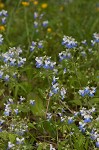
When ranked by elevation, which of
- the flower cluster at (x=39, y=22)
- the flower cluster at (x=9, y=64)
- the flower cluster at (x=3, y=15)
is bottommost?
the flower cluster at (x=9, y=64)

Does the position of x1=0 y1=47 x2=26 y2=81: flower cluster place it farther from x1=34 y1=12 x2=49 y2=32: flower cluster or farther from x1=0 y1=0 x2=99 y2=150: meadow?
x1=34 y1=12 x2=49 y2=32: flower cluster

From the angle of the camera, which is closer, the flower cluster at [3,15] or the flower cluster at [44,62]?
the flower cluster at [44,62]

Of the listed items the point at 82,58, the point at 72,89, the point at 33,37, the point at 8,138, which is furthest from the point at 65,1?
the point at 8,138

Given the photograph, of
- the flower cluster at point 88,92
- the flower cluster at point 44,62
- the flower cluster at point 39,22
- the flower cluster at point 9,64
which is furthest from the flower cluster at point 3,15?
the flower cluster at point 88,92

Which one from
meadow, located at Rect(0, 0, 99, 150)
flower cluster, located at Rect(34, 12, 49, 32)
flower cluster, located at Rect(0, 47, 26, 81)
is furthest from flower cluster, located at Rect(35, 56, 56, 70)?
flower cluster, located at Rect(34, 12, 49, 32)

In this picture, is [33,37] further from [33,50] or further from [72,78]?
[72,78]

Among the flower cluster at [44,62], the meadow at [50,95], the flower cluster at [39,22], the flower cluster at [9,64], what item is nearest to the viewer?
the meadow at [50,95]

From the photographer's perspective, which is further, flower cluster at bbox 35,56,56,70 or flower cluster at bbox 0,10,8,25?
flower cluster at bbox 0,10,8,25

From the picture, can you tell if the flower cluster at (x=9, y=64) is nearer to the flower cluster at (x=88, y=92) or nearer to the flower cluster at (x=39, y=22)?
the flower cluster at (x=88, y=92)

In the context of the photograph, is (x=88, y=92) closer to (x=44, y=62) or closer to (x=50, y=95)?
(x=50, y=95)
